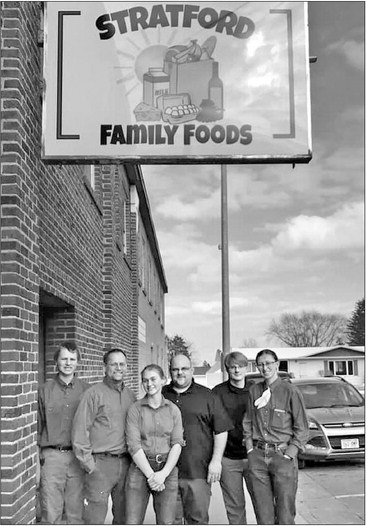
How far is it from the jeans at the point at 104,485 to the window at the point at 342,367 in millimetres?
45459

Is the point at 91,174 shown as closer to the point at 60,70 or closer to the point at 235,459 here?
the point at 60,70

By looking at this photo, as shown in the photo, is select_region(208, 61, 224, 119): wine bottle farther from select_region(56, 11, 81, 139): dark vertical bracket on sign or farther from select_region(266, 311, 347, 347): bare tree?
select_region(266, 311, 347, 347): bare tree

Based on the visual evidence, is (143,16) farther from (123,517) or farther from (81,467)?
(123,517)

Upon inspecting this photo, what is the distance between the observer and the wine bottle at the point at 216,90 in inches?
209

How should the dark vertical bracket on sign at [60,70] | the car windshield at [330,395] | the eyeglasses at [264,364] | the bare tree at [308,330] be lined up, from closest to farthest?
1. the dark vertical bracket on sign at [60,70]
2. the eyeglasses at [264,364]
3. the car windshield at [330,395]
4. the bare tree at [308,330]

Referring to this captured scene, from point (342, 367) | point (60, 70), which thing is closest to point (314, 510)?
point (60, 70)

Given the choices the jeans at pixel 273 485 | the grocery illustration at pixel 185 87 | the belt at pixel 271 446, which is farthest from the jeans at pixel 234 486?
the grocery illustration at pixel 185 87

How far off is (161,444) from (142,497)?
46 cm

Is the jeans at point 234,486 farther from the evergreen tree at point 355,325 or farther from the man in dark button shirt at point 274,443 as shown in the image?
the evergreen tree at point 355,325

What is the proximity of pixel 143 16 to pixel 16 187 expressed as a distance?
1731 millimetres

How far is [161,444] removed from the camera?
535cm

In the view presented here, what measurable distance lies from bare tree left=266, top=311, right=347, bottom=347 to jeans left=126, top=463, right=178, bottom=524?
75169 mm

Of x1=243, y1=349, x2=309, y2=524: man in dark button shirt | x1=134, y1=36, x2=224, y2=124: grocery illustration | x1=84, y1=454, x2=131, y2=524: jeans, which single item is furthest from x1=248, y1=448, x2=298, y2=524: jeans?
x1=134, y1=36, x2=224, y2=124: grocery illustration

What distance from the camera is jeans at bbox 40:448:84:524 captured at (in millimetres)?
5469
